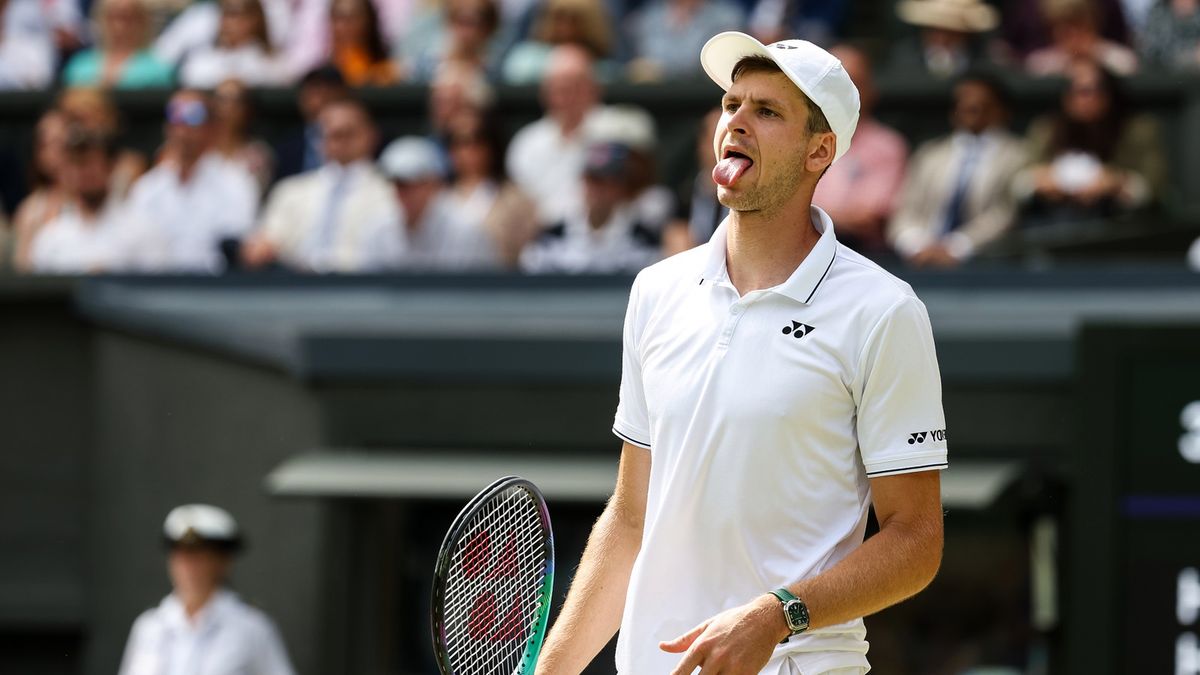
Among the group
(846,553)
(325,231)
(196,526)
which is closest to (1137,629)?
(846,553)

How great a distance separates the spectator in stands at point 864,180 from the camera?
8.60 m

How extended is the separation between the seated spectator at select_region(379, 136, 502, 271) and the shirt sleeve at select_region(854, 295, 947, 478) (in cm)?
602

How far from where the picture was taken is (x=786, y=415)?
3240 mm

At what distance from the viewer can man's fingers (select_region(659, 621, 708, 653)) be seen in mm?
3053

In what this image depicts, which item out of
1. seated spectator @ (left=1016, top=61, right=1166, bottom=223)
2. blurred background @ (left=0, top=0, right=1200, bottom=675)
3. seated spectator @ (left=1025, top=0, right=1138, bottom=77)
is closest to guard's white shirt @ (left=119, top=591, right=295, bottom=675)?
blurred background @ (left=0, top=0, right=1200, bottom=675)

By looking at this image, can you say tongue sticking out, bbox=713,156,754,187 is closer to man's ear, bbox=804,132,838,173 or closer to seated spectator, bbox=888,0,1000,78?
man's ear, bbox=804,132,838,173

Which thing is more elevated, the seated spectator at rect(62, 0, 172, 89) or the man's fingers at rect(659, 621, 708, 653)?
the seated spectator at rect(62, 0, 172, 89)

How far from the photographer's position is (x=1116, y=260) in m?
8.60

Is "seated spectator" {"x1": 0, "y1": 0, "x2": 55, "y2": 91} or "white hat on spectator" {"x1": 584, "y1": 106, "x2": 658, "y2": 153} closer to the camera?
"white hat on spectator" {"x1": 584, "y1": 106, "x2": 658, "y2": 153}

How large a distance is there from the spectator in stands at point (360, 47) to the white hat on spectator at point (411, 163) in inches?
50.5

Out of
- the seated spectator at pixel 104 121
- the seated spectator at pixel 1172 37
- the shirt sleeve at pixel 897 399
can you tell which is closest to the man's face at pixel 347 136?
the seated spectator at pixel 104 121

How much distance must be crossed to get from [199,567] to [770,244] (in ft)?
17.4

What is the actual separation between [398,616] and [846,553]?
560 cm

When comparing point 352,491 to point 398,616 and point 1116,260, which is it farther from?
point 1116,260
